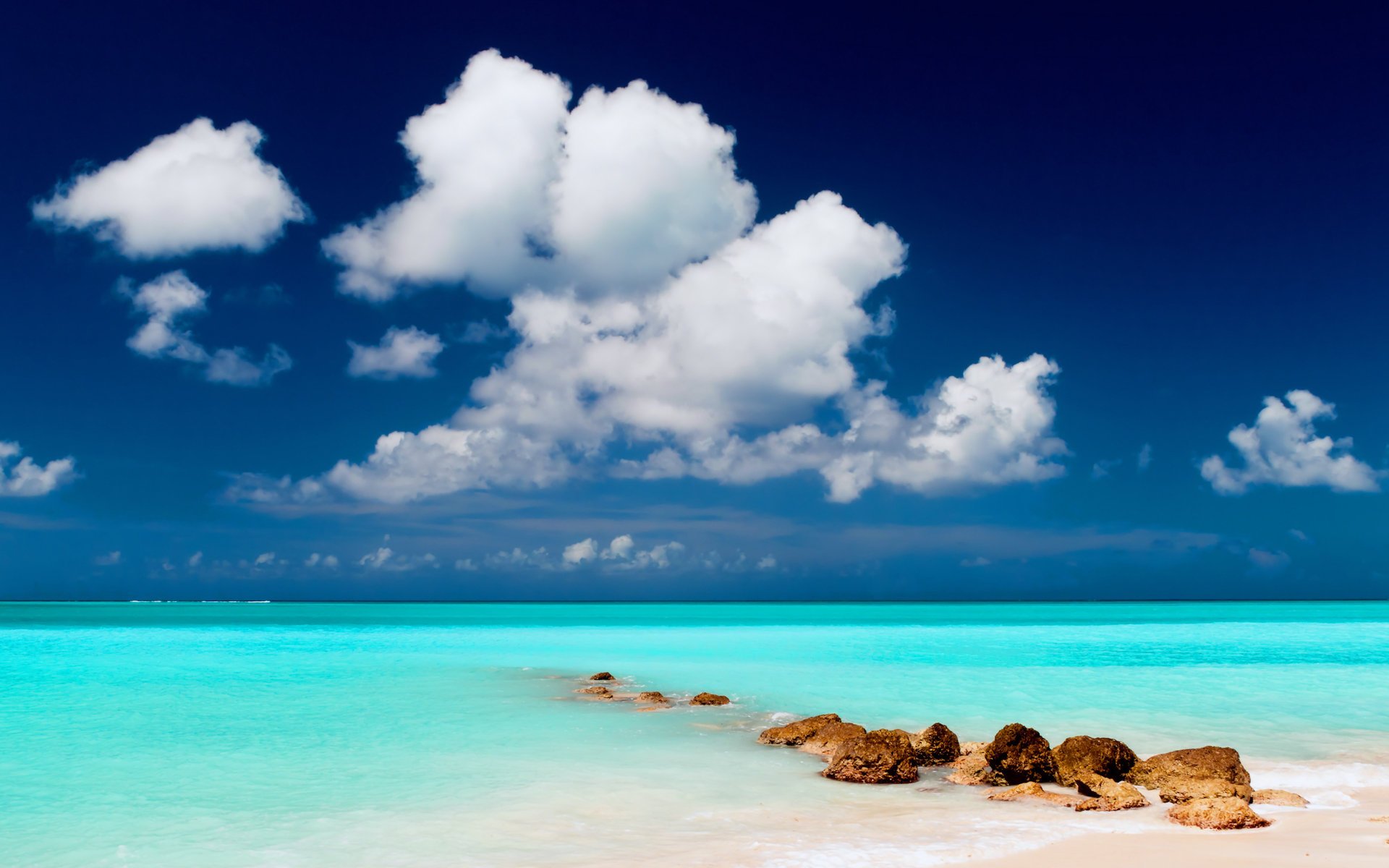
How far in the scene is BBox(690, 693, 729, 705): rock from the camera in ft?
79.0

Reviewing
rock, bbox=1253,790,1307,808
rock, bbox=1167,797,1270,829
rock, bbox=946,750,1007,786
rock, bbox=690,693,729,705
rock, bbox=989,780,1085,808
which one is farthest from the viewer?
rock, bbox=690,693,729,705

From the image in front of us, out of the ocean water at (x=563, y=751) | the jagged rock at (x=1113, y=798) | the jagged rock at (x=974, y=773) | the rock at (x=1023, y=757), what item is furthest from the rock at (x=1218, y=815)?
the jagged rock at (x=974, y=773)

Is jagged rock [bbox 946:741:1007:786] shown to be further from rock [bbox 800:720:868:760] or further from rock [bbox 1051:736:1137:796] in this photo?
rock [bbox 800:720:868:760]

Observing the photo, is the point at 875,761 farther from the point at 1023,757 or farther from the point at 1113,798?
the point at 1113,798

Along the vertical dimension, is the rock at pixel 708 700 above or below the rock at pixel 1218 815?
below

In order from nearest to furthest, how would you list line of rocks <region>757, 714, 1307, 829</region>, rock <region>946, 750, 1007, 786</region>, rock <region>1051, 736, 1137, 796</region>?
line of rocks <region>757, 714, 1307, 829</region> < rock <region>1051, 736, 1137, 796</region> < rock <region>946, 750, 1007, 786</region>

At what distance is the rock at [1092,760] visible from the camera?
534 inches

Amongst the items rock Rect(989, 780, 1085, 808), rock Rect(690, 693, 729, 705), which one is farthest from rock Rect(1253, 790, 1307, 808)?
rock Rect(690, 693, 729, 705)

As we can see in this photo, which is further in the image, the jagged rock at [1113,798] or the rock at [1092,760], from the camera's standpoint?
the rock at [1092,760]

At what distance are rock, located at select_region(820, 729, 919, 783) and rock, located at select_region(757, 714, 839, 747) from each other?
2728 mm

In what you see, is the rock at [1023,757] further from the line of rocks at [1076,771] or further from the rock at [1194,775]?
the rock at [1194,775]

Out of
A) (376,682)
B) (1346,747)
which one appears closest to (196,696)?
(376,682)

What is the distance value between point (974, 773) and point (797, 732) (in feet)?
13.8

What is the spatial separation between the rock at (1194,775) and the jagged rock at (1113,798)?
52 cm
